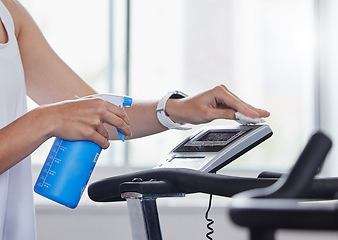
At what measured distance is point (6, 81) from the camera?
4.08ft

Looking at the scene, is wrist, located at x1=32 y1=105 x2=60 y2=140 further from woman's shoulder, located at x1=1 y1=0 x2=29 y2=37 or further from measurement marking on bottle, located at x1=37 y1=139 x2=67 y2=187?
woman's shoulder, located at x1=1 y1=0 x2=29 y2=37

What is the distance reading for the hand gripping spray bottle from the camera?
1.07 meters

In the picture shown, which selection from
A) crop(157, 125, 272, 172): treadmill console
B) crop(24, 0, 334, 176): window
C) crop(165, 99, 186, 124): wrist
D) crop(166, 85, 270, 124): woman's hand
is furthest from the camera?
crop(24, 0, 334, 176): window

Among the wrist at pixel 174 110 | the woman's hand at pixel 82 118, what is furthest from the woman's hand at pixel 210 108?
the woman's hand at pixel 82 118

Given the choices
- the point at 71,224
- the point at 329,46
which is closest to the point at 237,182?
the point at 71,224

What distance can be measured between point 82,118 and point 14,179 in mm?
331

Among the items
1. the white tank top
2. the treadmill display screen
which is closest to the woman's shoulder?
the white tank top

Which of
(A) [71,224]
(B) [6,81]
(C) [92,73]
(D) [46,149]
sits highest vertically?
(C) [92,73]

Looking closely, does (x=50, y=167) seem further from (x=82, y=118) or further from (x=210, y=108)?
(x=210, y=108)

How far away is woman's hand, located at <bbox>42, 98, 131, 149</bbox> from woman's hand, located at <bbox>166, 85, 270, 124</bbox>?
253 millimetres

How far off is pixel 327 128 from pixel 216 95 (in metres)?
1.92

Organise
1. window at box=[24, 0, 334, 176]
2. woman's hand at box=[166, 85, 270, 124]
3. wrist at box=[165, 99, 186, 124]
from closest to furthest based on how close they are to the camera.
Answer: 1. woman's hand at box=[166, 85, 270, 124]
2. wrist at box=[165, 99, 186, 124]
3. window at box=[24, 0, 334, 176]

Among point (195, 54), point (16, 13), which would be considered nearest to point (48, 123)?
point (16, 13)

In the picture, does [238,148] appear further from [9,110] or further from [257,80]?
[257,80]
